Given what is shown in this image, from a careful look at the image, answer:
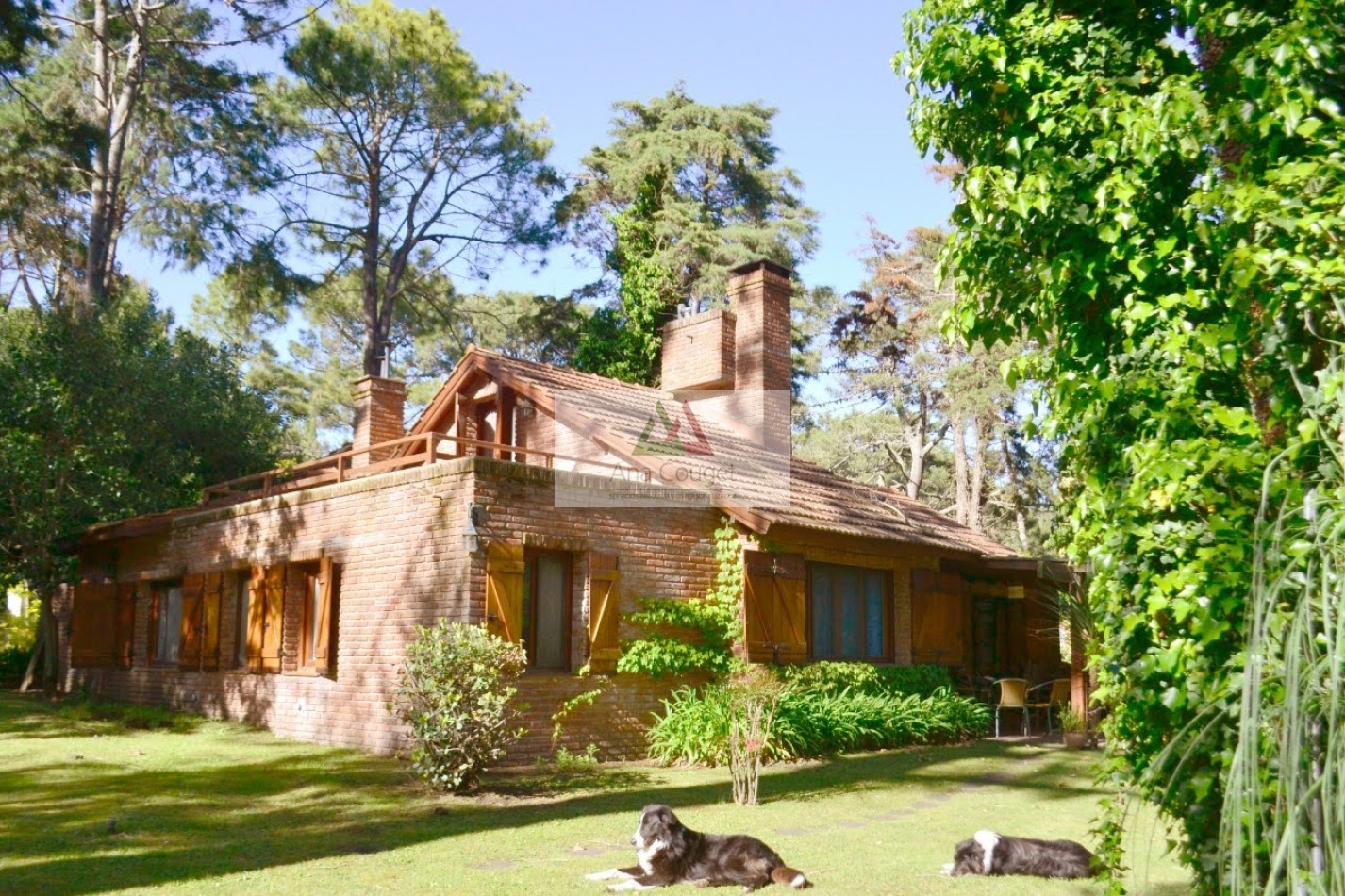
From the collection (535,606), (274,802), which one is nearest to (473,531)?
→ (535,606)

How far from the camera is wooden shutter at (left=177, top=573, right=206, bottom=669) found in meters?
16.6

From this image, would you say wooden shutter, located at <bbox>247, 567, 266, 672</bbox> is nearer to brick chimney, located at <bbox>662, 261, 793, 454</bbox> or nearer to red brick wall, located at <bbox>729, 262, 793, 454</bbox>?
brick chimney, located at <bbox>662, 261, 793, 454</bbox>

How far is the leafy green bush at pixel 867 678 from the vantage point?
1495 cm

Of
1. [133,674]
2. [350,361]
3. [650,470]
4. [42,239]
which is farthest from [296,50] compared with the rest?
[650,470]

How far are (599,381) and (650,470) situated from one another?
163 inches

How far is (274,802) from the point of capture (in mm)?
10180

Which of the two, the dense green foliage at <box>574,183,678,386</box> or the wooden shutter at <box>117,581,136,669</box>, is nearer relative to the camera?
the wooden shutter at <box>117,581,136,669</box>

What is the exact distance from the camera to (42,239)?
1073 inches

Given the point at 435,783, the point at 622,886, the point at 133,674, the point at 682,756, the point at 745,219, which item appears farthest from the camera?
the point at 745,219

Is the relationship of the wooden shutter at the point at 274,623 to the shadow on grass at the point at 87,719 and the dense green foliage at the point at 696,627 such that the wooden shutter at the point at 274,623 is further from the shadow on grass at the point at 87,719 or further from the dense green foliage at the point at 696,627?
the dense green foliage at the point at 696,627

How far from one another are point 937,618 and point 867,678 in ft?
8.31

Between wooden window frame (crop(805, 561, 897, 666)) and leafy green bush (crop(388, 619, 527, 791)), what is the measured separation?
6.35m

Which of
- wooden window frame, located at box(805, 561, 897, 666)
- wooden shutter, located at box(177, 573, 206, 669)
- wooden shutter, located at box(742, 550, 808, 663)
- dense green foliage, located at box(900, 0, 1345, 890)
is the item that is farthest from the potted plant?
wooden shutter, located at box(177, 573, 206, 669)

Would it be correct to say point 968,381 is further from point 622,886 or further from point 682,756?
point 622,886
